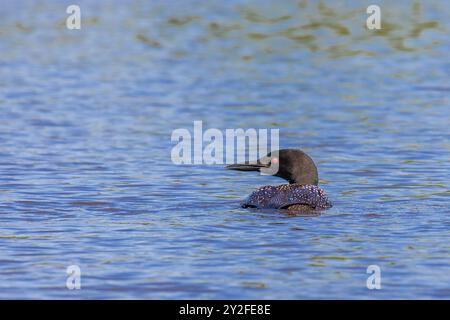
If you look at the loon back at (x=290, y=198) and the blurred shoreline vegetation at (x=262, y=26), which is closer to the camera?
the loon back at (x=290, y=198)

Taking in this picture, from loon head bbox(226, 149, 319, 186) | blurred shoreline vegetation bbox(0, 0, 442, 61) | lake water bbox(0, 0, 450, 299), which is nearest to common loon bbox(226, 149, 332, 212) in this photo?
loon head bbox(226, 149, 319, 186)

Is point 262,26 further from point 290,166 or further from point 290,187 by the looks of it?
point 290,187

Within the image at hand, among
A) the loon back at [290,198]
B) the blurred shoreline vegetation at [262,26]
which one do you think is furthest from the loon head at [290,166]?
the blurred shoreline vegetation at [262,26]

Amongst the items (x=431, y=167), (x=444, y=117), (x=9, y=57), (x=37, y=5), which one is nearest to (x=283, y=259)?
(x=431, y=167)

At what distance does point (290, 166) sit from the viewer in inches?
394

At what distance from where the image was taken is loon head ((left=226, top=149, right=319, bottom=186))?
9.96 meters

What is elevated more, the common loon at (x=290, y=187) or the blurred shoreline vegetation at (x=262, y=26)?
the blurred shoreline vegetation at (x=262, y=26)

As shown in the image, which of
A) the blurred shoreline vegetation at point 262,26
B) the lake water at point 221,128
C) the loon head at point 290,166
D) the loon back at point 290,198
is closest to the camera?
the lake water at point 221,128

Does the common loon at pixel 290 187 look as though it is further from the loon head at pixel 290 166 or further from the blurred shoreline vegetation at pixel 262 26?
the blurred shoreline vegetation at pixel 262 26

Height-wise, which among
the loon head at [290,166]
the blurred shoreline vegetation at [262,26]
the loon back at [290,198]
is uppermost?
the blurred shoreline vegetation at [262,26]

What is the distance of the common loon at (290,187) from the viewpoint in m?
9.53

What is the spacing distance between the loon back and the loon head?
11.3 inches
